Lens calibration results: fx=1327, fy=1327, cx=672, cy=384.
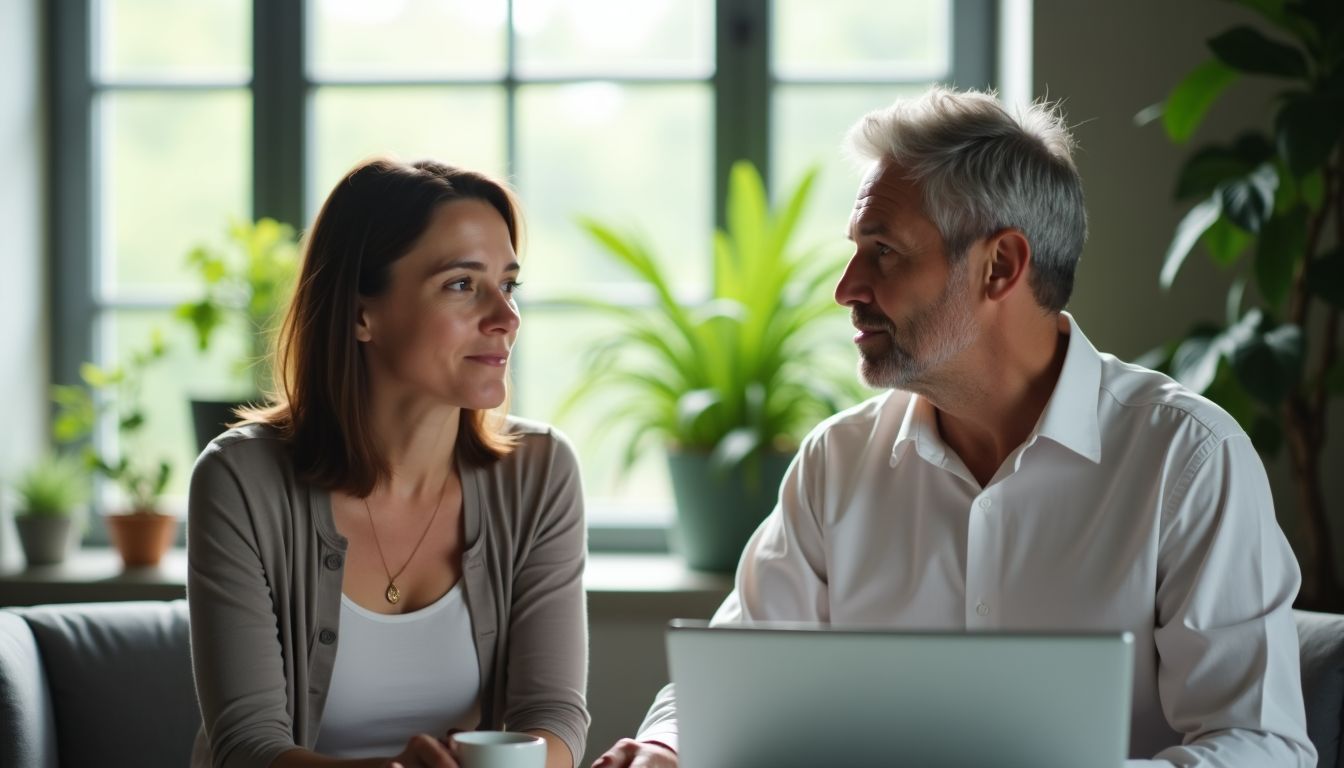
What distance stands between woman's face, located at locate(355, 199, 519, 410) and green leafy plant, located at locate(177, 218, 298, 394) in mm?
1276

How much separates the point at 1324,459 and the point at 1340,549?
20 centimetres

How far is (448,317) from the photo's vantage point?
196 cm

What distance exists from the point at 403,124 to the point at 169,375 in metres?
0.93

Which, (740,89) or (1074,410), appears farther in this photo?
(740,89)

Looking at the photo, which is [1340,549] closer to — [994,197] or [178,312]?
[994,197]

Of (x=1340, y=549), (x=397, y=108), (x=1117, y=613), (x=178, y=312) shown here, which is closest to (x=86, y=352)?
(x=178, y=312)

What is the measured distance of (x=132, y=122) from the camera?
362 cm

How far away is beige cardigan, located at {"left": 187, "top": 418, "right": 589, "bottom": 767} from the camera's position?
179 cm

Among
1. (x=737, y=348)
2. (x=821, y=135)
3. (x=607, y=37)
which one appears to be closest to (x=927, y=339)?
(x=737, y=348)

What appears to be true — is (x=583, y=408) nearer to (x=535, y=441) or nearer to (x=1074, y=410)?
(x=535, y=441)

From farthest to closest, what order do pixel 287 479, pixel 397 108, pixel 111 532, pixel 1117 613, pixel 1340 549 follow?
pixel 397 108, pixel 111 532, pixel 1340 549, pixel 287 479, pixel 1117 613

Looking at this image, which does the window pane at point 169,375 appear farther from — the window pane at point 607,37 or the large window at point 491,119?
the window pane at point 607,37

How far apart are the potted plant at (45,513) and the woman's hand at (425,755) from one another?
199 cm

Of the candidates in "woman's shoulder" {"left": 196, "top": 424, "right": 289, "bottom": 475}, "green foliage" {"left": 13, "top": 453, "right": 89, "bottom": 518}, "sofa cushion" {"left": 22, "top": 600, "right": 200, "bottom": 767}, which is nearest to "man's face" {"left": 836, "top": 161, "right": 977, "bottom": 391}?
"woman's shoulder" {"left": 196, "top": 424, "right": 289, "bottom": 475}
